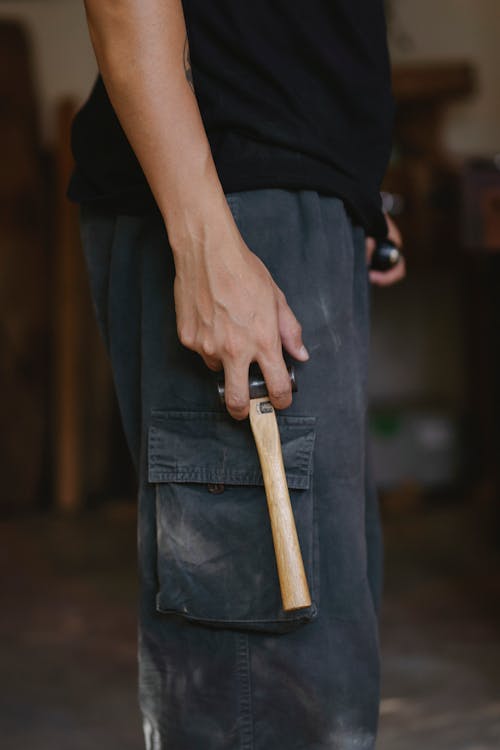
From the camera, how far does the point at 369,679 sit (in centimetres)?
96

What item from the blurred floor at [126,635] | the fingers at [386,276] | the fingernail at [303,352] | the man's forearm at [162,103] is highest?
the man's forearm at [162,103]

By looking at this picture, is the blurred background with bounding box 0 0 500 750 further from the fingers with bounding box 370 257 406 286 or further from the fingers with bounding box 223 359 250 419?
the fingers with bounding box 223 359 250 419

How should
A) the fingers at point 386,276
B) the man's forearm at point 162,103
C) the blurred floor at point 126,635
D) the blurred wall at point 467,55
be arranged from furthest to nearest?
the blurred wall at point 467,55, the blurred floor at point 126,635, the fingers at point 386,276, the man's forearm at point 162,103

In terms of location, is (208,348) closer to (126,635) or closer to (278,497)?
(278,497)

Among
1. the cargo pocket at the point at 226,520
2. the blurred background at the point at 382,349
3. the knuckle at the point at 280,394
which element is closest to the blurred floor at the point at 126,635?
the blurred background at the point at 382,349

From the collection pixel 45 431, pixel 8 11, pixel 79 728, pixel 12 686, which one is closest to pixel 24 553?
pixel 45 431

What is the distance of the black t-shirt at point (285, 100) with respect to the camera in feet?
3.04

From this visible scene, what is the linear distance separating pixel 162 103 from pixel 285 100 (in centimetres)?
13

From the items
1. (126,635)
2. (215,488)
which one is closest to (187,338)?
(215,488)

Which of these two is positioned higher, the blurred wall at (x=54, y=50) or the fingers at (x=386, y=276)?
the blurred wall at (x=54, y=50)

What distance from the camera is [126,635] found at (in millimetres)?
2400

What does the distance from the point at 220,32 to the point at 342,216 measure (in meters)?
0.20

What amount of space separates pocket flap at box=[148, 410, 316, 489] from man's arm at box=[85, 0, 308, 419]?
0.12ft

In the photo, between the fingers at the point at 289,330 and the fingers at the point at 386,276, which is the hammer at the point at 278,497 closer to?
the fingers at the point at 289,330
